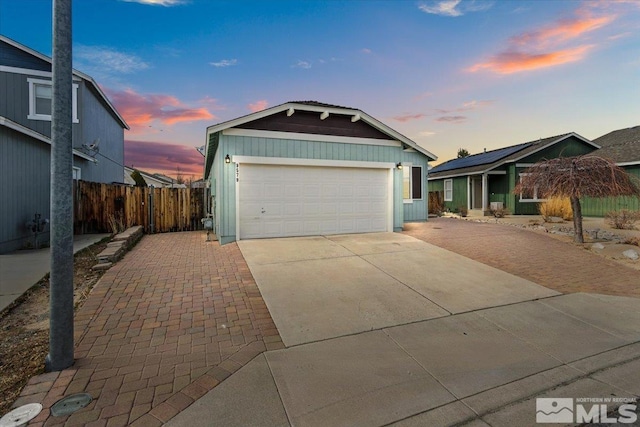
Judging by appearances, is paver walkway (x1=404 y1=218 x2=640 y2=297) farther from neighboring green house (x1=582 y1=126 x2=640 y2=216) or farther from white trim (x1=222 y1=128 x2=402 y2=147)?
neighboring green house (x1=582 y1=126 x2=640 y2=216)

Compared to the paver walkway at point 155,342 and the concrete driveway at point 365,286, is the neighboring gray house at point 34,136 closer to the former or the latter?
the paver walkway at point 155,342

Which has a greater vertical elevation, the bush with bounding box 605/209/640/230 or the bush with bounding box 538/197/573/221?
the bush with bounding box 538/197/573/221

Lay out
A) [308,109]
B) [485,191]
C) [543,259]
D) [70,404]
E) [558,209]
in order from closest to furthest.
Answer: [70,404] < [543,259] < [308,109] < [558,209] < [485,191]

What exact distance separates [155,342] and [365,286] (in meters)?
3.28

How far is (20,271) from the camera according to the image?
606 centimetres

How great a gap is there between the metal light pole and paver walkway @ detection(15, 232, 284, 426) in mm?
338

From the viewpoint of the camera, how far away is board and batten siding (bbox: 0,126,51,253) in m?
7.86

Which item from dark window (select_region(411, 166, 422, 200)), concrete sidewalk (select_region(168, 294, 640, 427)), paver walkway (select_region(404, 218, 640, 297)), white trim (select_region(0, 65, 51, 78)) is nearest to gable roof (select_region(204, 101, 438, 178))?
dark window (select_region(411, 166, 422, 200))

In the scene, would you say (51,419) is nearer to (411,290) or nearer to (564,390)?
(564,390)

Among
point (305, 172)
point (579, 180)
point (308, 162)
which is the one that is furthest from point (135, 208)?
point (579, 180)

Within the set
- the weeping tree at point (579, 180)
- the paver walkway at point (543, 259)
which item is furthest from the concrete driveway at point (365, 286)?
the weeping tree at point (579, 180)

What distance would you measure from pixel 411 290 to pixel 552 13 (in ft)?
34.1

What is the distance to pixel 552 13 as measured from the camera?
950 centimetres

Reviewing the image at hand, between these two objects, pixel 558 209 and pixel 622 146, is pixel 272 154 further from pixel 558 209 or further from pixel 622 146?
pixel 622 146
